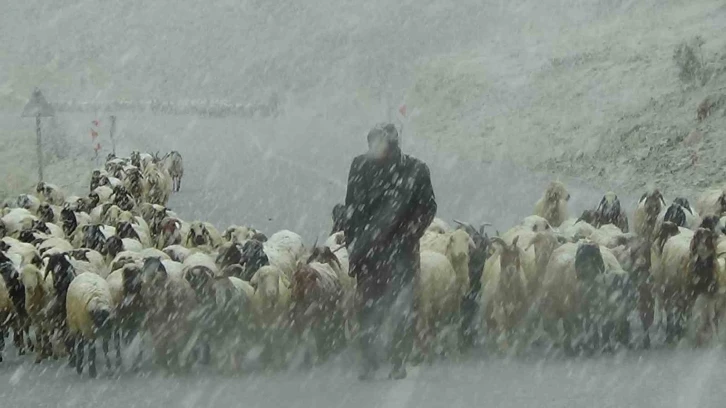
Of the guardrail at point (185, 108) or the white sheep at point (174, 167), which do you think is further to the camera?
the guardrail at point (185, 108)

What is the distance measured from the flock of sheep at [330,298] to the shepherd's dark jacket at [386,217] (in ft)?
2.18

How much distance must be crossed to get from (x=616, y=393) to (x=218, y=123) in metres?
50.2

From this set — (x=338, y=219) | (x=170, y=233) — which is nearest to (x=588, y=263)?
(x=338, y=219)

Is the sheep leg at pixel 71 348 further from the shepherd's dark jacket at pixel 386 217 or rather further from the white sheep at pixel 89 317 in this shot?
the shepherd's dark jacket at pixel 386 217

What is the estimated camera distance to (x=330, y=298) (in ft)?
30.8

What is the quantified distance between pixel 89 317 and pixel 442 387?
3018mm

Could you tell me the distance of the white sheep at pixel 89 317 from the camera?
9281mm

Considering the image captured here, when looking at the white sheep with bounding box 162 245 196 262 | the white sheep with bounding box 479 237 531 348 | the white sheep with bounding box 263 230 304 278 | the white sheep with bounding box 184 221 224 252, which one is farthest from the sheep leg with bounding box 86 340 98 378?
the white sheep with bounding box 184 221 224 252

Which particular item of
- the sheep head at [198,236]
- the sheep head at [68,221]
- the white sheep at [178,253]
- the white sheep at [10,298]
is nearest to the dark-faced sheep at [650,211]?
the sheep head at [198,236]

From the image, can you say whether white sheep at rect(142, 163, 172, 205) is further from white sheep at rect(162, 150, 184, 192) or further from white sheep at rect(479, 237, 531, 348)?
white sheep at rect(479, 237, 531, 348)

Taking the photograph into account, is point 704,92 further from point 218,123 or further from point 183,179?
point 218,123

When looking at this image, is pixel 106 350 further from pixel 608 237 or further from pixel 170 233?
pixel 608 237

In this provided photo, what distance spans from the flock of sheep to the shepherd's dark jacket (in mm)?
666

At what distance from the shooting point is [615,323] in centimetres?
955
